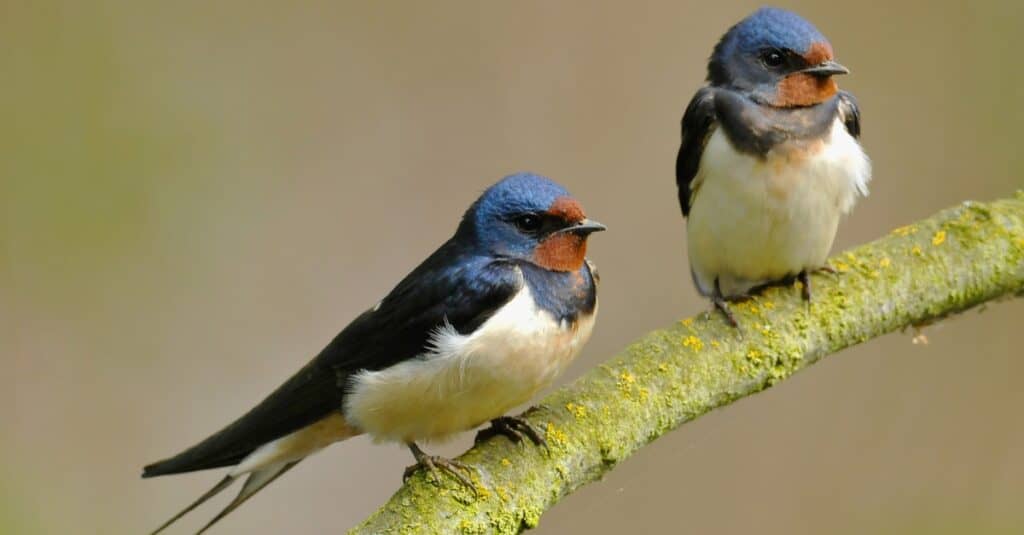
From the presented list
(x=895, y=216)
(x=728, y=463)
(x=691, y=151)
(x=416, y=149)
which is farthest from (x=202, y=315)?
(x=895, y=216)

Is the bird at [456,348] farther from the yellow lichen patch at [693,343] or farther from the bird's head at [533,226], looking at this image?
the yellow lichen patch at [693,343]

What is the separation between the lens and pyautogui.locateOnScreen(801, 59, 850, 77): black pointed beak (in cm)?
269

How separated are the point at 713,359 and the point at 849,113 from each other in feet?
2.47

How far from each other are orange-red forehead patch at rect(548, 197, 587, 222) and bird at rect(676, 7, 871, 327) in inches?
18.6

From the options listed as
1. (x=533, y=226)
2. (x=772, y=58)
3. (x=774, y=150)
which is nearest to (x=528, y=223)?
(x=533, y=226)

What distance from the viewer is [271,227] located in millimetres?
4363

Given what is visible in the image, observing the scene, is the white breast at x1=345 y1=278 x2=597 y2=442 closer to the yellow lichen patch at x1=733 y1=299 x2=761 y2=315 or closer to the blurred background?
the yellow lichen patch at x1=733 y1=299 x2=761 y2=315

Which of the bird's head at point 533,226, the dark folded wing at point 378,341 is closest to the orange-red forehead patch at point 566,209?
the bird's head at point 533,226

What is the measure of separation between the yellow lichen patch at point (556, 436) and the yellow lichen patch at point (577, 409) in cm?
6

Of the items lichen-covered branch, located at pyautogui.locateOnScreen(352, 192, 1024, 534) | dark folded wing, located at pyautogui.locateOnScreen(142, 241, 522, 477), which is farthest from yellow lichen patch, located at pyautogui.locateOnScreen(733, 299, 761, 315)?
dark folded wing, located at pyautogui.locateOnScreen(142, 241, 522, 477)

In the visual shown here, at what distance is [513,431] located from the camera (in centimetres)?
221

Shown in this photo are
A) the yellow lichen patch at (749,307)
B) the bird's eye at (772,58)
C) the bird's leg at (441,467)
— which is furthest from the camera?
the bird's eye at (772,58)

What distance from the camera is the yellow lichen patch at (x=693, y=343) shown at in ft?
8.10

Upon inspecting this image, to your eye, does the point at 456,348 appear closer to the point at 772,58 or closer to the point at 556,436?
the point at 556,436
